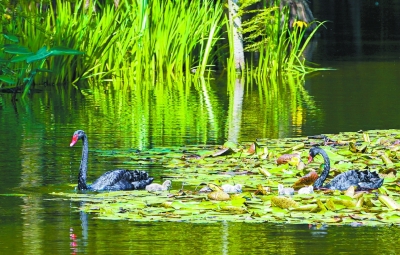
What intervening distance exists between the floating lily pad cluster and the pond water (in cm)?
23

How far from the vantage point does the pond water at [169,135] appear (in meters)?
7.13

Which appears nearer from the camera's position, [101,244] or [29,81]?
[101,244]

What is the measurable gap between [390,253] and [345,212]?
1221mm

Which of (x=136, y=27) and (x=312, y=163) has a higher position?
(x=136, y=27)

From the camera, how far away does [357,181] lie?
353 inches

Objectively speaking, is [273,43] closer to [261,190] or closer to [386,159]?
[386,159]

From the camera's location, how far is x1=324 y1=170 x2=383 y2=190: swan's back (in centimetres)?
894

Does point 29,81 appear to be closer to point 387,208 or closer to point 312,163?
point 312,163

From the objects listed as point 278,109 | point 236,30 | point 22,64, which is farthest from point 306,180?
point 236,30

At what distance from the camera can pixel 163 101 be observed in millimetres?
16453

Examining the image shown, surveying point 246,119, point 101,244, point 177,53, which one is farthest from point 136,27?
point 101,244

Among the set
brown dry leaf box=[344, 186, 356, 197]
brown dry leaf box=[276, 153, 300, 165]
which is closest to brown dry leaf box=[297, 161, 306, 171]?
brown dry leaf box=[276, 153, 300, 165]

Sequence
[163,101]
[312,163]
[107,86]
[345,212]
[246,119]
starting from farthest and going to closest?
[107,86] < [163,101] < [246,119] < [312,163] < [345,212]

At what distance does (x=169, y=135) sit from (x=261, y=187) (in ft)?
13.0
